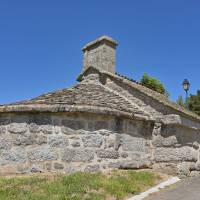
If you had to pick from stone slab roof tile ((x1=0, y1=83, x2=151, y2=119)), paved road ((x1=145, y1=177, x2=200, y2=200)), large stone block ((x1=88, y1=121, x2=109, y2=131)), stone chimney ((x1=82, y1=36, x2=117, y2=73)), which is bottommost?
paved road ((x1=145, y1=177, x2=200, y2=200))

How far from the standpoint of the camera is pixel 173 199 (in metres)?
7.87

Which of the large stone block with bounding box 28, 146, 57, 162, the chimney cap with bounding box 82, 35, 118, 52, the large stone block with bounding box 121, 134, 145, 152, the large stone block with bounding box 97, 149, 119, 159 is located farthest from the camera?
the chimney cap with bounding box 82, 35, 118, 52

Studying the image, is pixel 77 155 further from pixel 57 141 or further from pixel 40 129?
pixel 40 129

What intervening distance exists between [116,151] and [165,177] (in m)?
1.77

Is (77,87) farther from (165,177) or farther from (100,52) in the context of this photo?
(165,177)

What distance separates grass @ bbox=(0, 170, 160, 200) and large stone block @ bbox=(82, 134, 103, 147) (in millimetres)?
893

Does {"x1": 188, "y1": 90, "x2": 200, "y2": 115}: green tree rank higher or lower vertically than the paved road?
higher

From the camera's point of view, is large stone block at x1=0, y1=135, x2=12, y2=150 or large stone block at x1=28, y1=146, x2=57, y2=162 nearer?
large stone block at x1=28, y1=146, x2=57, y2=162

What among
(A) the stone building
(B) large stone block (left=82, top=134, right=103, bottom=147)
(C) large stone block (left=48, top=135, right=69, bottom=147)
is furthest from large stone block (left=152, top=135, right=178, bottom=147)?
(C) large stone block (left=48, top=135, right=69, bottom=147)

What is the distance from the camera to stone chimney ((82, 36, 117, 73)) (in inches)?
569

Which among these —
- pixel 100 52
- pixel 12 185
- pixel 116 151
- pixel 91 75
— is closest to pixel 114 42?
pixel 100 52

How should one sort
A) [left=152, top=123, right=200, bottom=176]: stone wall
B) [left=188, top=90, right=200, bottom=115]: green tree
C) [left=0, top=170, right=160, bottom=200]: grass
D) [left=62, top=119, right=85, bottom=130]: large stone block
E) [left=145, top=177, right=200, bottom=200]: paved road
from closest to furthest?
[left=0, top=170, right=160, bottom=200]: grass → [left=145, top=177, right=200, bottom=200]: paved road → [left=62, top=119, right=85, bottom=130]: large stone block → [left=152, top=123, right=200, bottom=176]: stone wall → [left=188, top=90, right=200, bottom=115]: green tree

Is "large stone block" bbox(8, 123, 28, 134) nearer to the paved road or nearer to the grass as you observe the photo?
the grass

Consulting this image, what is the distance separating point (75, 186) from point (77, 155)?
69.4 inches
